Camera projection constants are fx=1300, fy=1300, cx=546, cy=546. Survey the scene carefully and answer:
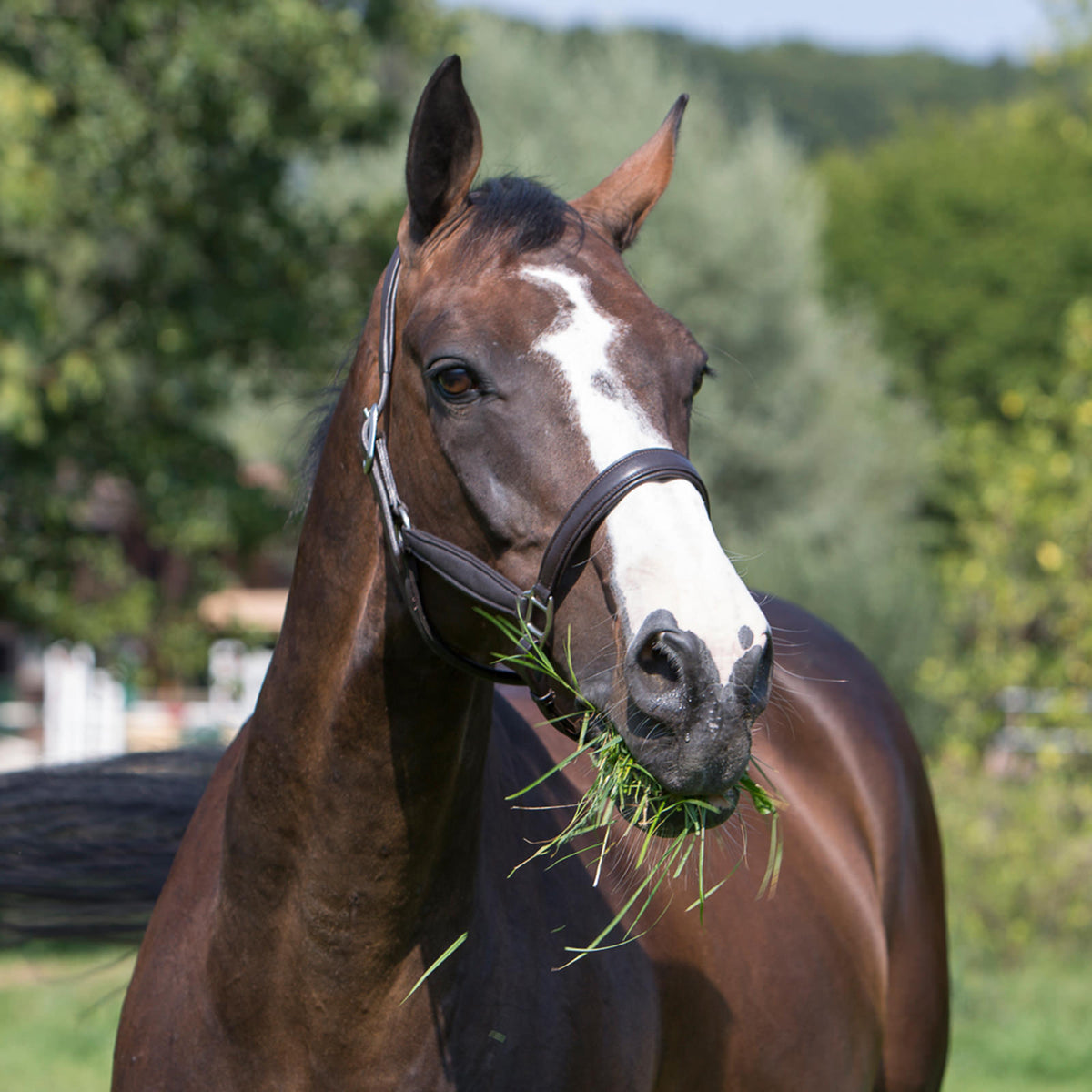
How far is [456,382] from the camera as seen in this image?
6.03ft

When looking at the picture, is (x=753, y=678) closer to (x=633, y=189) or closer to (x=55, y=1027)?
(x=633, y=189)

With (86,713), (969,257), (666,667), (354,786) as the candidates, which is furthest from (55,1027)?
(969,257)

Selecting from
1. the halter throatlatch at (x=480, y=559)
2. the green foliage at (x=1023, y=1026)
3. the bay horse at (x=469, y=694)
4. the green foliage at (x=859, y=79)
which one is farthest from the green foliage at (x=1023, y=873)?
the green foliage at (x=859, y=79)

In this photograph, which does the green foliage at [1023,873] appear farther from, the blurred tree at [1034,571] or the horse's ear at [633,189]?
the horse's ear at [633,189]

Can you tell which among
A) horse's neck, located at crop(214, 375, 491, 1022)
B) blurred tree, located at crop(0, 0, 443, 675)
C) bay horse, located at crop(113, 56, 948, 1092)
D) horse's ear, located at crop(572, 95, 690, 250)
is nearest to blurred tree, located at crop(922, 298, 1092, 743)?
blurred tree, located at crop(0, 0, 443, 675)

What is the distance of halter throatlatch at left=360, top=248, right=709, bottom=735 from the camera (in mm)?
1684

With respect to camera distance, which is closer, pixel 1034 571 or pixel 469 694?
pixel 469 694

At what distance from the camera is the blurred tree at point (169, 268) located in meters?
8.19

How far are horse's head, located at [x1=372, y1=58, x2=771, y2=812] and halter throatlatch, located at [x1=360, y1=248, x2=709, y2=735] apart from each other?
0.01 meters

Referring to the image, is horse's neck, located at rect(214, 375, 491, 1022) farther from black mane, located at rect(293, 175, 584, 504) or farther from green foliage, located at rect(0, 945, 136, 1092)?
green foliage, located at rect(0, 945, 136, 1092)

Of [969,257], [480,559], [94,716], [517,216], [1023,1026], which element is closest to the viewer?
[480,559]

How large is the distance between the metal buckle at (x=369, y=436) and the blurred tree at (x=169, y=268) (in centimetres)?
587

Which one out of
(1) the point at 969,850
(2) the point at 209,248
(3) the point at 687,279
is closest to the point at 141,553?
(3) the point at 687,279

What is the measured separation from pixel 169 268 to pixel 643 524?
315 inches
